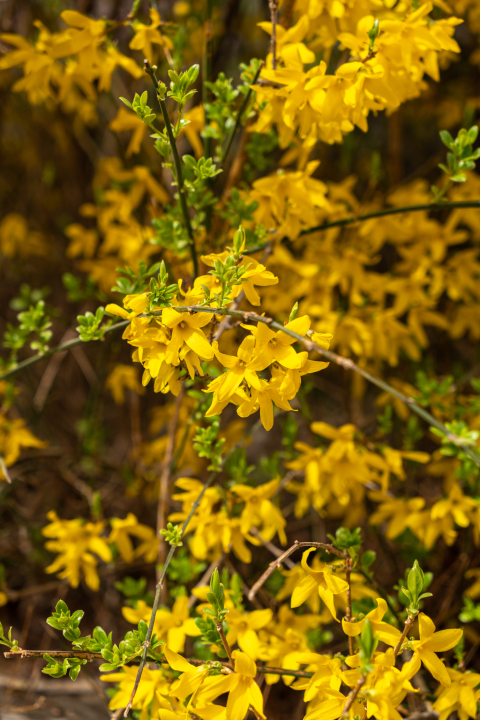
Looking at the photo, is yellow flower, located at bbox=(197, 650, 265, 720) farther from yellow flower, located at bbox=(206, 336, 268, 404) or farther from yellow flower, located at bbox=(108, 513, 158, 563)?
yellow flower, located at bbox=(108, 513, 158, 563)

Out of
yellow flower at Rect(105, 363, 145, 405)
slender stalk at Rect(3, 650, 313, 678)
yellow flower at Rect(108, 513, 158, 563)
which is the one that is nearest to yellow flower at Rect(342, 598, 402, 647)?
slender stalk at Rect(3, 650, 313, 678)

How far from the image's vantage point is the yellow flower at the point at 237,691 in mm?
970

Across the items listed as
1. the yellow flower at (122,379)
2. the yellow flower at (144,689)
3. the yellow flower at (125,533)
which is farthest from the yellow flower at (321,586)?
the yellow flower at (122,379)

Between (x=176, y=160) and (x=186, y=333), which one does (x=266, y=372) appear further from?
(x=176, y=160)

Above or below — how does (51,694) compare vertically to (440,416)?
below

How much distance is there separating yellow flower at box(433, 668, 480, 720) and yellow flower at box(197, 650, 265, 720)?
0.39m

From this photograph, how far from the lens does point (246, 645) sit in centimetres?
117

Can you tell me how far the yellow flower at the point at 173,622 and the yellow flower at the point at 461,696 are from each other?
557 mm

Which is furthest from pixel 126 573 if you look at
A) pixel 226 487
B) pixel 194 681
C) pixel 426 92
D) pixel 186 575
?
pixel 426 92

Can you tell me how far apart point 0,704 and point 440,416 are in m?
1.77

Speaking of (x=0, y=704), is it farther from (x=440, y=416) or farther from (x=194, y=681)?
(x=440, y=416)

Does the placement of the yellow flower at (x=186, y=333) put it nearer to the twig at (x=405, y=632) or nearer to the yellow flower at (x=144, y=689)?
the twig at (x=405, y=632)

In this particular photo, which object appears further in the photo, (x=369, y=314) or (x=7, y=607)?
(x=7, y=607)

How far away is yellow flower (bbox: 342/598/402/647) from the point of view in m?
0.98
